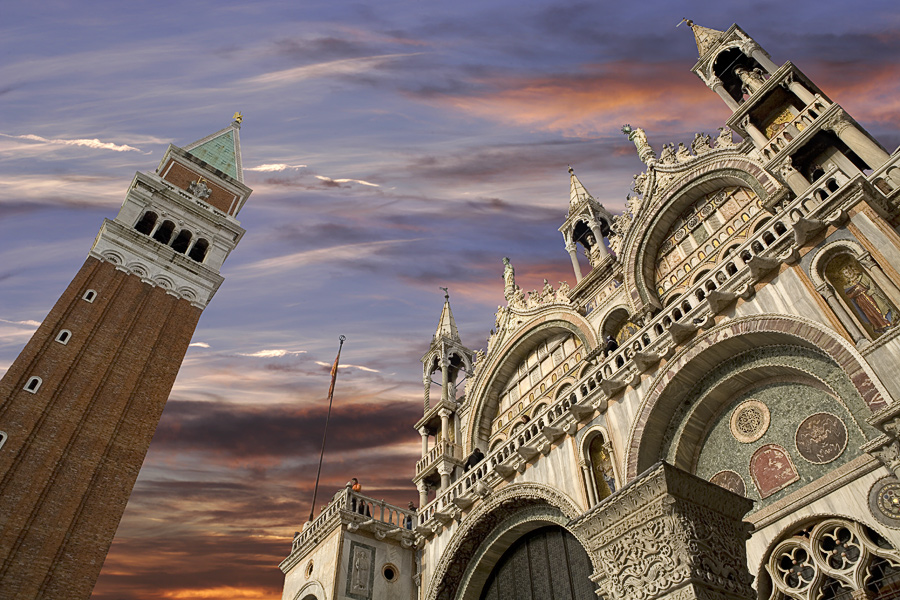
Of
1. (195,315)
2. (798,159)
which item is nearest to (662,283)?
(798,159)

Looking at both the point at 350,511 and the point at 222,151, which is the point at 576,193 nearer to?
the point at 350,511

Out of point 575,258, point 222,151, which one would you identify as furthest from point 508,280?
point 222,151

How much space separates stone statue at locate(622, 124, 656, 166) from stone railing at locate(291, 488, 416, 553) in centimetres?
1416

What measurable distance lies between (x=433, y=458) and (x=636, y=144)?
46.7 ft

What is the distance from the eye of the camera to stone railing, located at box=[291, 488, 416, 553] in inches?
655

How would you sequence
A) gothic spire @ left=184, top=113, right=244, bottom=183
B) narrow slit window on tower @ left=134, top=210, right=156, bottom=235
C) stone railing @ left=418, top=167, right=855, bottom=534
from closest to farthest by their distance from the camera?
stone railing @ left=418, top=167, right=855, bottom=534
narrow slit window on tower @ left=134, top=210, right=156, bottom=235
gothic spire @ left=184, top=113, right=244, bottom=183

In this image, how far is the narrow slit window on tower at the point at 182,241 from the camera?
3444 cm

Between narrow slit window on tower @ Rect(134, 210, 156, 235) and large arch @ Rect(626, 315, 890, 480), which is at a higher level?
narrow slit window on tower @ Rect(134, 210, 156, 235)

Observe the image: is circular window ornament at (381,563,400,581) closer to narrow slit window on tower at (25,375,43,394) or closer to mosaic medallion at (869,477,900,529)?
mosaic medallion at (869,477,900,529)

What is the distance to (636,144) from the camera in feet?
71.5

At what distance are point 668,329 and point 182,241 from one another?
102ft

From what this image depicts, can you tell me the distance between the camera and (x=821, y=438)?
381 inches

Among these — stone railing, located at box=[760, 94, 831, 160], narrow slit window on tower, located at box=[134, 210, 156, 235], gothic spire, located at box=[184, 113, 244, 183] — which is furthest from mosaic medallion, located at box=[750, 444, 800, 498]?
gothic spire, located at box=[184, 113, 244, 183]

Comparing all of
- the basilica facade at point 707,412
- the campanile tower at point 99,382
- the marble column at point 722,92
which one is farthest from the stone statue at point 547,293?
the campanile tower at point 99,382
